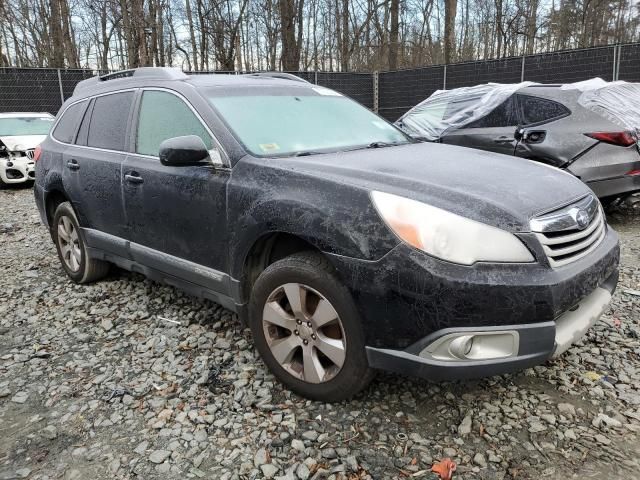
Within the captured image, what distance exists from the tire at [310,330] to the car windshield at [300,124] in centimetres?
78

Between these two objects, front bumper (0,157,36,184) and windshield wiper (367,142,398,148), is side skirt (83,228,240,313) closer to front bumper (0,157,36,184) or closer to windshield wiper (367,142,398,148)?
windshield wiper (367,142,398,148)

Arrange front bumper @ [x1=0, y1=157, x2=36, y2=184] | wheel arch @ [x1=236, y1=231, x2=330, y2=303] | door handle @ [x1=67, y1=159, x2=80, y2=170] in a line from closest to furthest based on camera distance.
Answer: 1. wheel arch @ [x1=236, y1=231, x2=330, y2=303]
2. door handle @ [x1=67, y1=159, x2=80, y2=170]
3. front bumper @ [x1=0, y1=157, x2=36, y2=184]

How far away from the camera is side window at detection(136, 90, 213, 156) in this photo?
3180 mm

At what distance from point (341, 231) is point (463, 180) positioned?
66cm

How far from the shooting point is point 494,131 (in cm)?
624

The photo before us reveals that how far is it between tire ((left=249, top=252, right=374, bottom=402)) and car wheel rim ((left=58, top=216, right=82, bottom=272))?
2.50 m

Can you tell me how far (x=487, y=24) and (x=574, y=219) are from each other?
2866 centimetres

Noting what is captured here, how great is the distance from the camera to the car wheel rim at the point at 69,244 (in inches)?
177

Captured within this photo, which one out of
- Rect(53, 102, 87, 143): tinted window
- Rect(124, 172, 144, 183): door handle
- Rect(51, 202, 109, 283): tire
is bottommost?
Rect(51, 202, 109, 283): tire

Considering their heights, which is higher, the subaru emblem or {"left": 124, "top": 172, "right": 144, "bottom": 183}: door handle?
{"left": 124, "top": 172, "right": 144, "bottom": 183}: door handle

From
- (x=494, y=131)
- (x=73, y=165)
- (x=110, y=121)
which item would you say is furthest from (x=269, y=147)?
(x=494, y=131)

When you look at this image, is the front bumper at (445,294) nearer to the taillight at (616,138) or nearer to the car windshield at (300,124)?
the car windshield at (300,124)

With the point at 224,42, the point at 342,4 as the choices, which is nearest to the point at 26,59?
the point at 224,42

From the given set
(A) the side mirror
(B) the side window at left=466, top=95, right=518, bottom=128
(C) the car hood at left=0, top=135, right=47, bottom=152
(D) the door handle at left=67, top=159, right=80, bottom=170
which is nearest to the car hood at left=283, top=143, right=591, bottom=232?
(A) the side mirror
